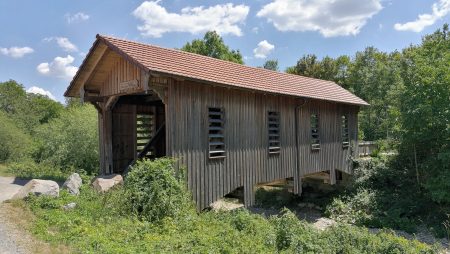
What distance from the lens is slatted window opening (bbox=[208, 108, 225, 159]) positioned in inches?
395

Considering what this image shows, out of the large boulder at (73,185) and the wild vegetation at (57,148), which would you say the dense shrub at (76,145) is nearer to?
the wild vegetation at (57,148)

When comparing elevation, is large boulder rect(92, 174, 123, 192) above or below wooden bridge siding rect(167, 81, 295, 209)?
below

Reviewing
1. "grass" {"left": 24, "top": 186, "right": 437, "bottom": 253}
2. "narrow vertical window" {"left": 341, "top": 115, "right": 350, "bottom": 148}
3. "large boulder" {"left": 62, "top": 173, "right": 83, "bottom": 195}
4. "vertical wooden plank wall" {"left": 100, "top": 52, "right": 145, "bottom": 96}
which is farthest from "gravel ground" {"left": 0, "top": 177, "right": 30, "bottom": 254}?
"narrow vertical window" {"left": 341, "top": 115, "right": 350, "bottom": 148}

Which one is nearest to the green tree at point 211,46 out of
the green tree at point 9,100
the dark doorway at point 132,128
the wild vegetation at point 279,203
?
the wild vegetation at point 279,203

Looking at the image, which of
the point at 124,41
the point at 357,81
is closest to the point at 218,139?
the point at 124,41

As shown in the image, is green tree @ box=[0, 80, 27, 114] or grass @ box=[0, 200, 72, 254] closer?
grass @ box=[0, 200, 72, 254]

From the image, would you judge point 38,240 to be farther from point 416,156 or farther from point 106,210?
point 416,156

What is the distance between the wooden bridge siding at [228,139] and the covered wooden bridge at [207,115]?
0.09ft

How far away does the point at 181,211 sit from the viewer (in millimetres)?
8094

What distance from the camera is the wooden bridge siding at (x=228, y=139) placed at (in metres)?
9.19

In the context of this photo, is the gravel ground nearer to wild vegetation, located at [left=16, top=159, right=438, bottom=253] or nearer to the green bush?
wild vegetation, located at [left=16, top=159, right=438, bottom=253]

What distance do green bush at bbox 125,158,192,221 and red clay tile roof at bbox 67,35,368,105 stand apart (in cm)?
239

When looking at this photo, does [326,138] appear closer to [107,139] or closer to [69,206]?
[107,139]

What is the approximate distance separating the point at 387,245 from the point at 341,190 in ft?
34.5
